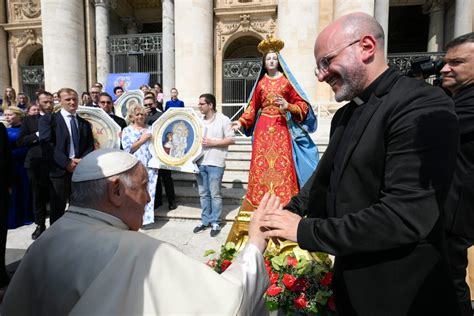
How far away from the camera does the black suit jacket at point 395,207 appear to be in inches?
44.1

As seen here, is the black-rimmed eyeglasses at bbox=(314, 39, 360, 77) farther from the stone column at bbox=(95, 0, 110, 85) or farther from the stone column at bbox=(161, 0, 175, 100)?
the stone column at bbox=(95, 0, 110, 85)

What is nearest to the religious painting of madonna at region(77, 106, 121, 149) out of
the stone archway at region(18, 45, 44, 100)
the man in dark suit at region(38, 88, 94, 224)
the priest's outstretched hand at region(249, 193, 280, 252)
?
the man in dark suit at region(38, 88, 94, 224)

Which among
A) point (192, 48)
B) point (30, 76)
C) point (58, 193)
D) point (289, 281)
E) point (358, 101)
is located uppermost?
point (192, 48)

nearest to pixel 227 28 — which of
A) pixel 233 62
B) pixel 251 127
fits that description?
pixel 233 62

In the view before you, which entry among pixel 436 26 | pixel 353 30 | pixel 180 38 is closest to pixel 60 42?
pixel 180 38

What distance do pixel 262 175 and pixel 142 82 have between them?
9214 millimetres

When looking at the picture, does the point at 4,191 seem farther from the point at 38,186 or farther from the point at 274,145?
the point at 274,145

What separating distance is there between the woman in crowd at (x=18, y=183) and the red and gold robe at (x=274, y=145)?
3.56 metres

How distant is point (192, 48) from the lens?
10.4m

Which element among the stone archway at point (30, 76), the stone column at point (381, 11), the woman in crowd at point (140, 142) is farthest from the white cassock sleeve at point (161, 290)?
the stone archway at point (30, 76)

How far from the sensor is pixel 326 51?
1350 mm

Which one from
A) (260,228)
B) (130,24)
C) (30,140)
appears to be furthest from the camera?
(130,24)

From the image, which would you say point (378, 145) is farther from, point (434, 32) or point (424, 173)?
point (434, 32)

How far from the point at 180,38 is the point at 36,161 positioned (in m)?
7.14
